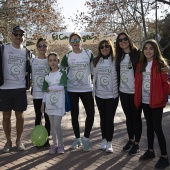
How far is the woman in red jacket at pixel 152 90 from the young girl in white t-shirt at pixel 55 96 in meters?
1.32

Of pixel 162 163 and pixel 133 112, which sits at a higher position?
pixel 133 112

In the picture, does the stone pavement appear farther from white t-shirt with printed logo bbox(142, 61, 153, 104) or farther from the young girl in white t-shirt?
white t-shirt with printed logo bbox(142, 61, 153, 104)

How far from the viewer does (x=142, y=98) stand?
4.43m

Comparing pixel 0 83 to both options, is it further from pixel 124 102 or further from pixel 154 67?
pixel 154 67

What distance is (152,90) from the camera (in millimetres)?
4180

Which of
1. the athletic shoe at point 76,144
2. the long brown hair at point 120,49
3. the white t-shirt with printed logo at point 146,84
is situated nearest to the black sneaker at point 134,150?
the white t-shirt with printed logo at point 146,84

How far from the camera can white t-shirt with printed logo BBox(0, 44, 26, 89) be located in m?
4.94

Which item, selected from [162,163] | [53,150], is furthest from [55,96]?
[162,163]

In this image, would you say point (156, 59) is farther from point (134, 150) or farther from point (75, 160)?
point (75, 160)

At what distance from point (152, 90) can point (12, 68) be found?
98.6 inches

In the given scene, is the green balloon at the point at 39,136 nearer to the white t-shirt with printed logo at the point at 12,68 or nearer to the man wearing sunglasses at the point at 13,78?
the man wearing sunglasses at the point at 13,78

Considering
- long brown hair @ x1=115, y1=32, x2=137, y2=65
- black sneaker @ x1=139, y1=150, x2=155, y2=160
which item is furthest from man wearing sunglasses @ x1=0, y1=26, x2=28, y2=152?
black sneaker @ x1=139, y1=150, x2=155, y2=160

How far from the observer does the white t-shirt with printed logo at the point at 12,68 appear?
4.94m

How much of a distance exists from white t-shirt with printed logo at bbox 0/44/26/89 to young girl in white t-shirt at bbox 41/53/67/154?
0.52 metres
